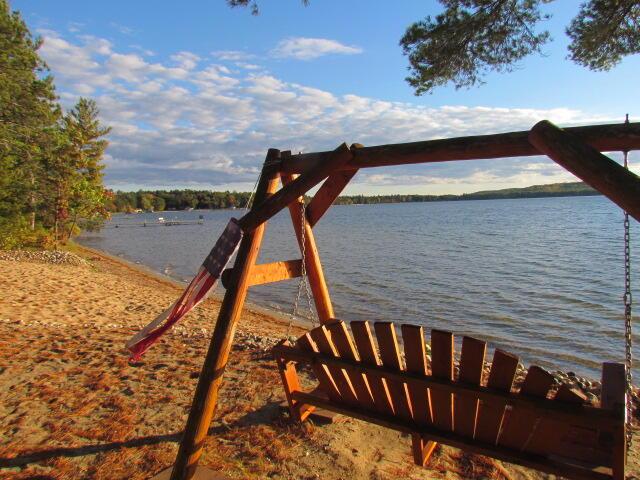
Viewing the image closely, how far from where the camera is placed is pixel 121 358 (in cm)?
543

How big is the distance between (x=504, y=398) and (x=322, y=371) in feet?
3.78

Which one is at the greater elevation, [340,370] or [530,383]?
[530,383]

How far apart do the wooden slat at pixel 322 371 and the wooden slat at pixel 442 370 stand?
695 mm

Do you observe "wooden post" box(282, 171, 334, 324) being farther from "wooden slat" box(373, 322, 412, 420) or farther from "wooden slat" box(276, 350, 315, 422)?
"wooden slat" box(373, 322, 412, 420)

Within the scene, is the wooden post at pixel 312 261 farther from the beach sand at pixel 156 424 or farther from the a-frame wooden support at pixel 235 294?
the beach sand at pixel 156 424

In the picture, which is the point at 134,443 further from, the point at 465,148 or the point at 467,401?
the point at 465,148

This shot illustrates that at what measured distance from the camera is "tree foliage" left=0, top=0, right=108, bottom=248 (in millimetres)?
16594

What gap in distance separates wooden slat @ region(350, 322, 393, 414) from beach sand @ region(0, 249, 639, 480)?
0.55 meters

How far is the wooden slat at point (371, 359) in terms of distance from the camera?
2639mm

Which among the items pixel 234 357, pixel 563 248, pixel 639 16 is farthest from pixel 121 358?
pixel 563 248

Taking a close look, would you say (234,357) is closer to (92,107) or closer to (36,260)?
(36,260)

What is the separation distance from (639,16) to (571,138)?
5956 millimetres

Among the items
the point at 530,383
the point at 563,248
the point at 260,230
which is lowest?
the point at 563,248

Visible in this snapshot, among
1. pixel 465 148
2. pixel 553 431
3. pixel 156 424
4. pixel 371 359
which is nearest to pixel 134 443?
pixel 156 424
